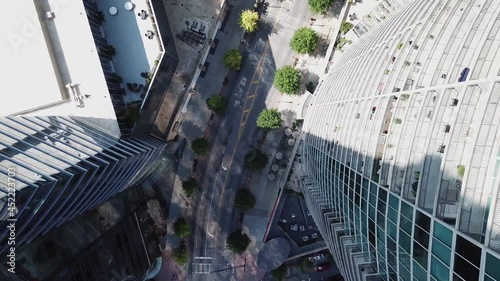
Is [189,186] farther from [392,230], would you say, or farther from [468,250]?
[468,250]

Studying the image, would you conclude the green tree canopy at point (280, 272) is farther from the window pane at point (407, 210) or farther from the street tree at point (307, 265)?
the window pane at point (407, 210)

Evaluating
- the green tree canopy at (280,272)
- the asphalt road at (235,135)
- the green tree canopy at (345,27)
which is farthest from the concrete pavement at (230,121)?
the green tree canopy at (345,27)

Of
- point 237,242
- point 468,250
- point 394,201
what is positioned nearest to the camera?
point 468,250

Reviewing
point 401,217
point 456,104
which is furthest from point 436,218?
point 456,104

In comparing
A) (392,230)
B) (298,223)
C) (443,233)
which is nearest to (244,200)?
(298,223)

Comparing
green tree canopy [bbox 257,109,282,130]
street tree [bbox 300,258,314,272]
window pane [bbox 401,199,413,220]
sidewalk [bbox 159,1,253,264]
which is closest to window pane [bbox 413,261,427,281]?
window pane [bbox 401,199,413,220]

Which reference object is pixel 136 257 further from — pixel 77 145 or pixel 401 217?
pixel 401 217

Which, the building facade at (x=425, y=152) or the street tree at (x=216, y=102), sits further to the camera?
the street tree at (x=216, y=102)

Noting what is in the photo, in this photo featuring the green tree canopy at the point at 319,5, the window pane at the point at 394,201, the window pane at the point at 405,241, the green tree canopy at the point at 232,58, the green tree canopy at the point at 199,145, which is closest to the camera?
the window pane at the point at 405,241
